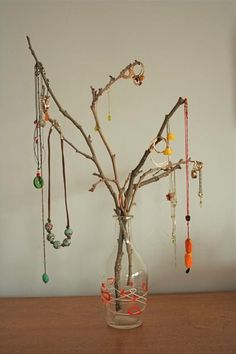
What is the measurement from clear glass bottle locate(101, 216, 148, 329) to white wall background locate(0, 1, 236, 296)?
247 millimetres

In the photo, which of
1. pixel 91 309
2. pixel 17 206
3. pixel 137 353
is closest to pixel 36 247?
pixel 17 206

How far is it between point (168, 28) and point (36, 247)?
765 millimetres

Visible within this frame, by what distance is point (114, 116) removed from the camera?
1.20 metres

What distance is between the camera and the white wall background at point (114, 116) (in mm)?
1202

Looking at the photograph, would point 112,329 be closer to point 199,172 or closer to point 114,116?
point 199,172

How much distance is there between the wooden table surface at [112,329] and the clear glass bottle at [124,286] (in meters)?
0.03

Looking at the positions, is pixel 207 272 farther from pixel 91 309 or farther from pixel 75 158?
pixel 75 158

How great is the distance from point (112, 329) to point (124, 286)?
0.32 ft

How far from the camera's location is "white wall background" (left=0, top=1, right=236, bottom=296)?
1202 millimetres

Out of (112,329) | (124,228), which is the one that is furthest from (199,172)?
Result: (112,329)

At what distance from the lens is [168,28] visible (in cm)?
122

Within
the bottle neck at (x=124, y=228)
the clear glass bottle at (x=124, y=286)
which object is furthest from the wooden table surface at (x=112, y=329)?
the bottle neck at (x=124, y=228)

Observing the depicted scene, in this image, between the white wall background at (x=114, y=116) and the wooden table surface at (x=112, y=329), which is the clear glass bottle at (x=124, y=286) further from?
the white wall background at (x=114, y=116)

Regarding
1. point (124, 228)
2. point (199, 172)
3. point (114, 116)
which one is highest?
point (114, 116)
